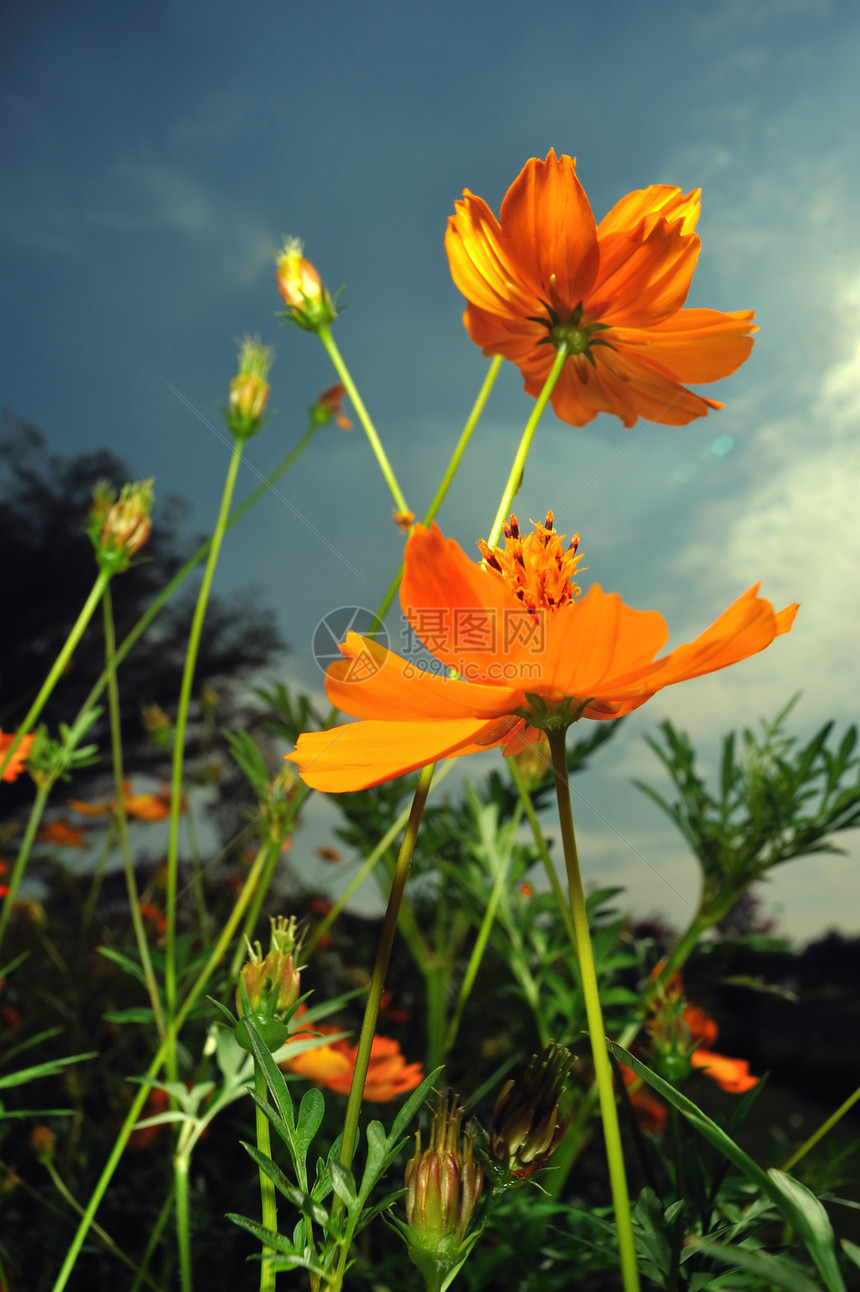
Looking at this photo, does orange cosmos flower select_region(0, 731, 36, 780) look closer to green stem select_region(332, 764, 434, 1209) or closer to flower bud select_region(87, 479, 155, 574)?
flower bud select_region(87, 479, 155, 574)

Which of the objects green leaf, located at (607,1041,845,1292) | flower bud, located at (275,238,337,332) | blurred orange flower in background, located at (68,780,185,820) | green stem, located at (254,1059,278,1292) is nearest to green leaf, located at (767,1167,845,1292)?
green leaf, located at (607,1041,845,1292)

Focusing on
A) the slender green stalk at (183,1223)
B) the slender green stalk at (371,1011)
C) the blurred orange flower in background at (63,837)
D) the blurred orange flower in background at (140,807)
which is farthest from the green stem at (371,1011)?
the blurred orange flower in background at (63,837)

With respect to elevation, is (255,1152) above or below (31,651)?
below

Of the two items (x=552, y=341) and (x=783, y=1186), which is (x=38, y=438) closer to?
(x=552, y=341)

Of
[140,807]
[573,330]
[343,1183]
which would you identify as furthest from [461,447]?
[140,807]

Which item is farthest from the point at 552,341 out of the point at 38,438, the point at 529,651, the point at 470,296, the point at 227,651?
the point at 38,438

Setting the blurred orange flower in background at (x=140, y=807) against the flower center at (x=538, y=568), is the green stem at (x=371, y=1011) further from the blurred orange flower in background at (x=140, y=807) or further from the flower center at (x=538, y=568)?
the blurred orange flower in background at (x=140, y=807)
